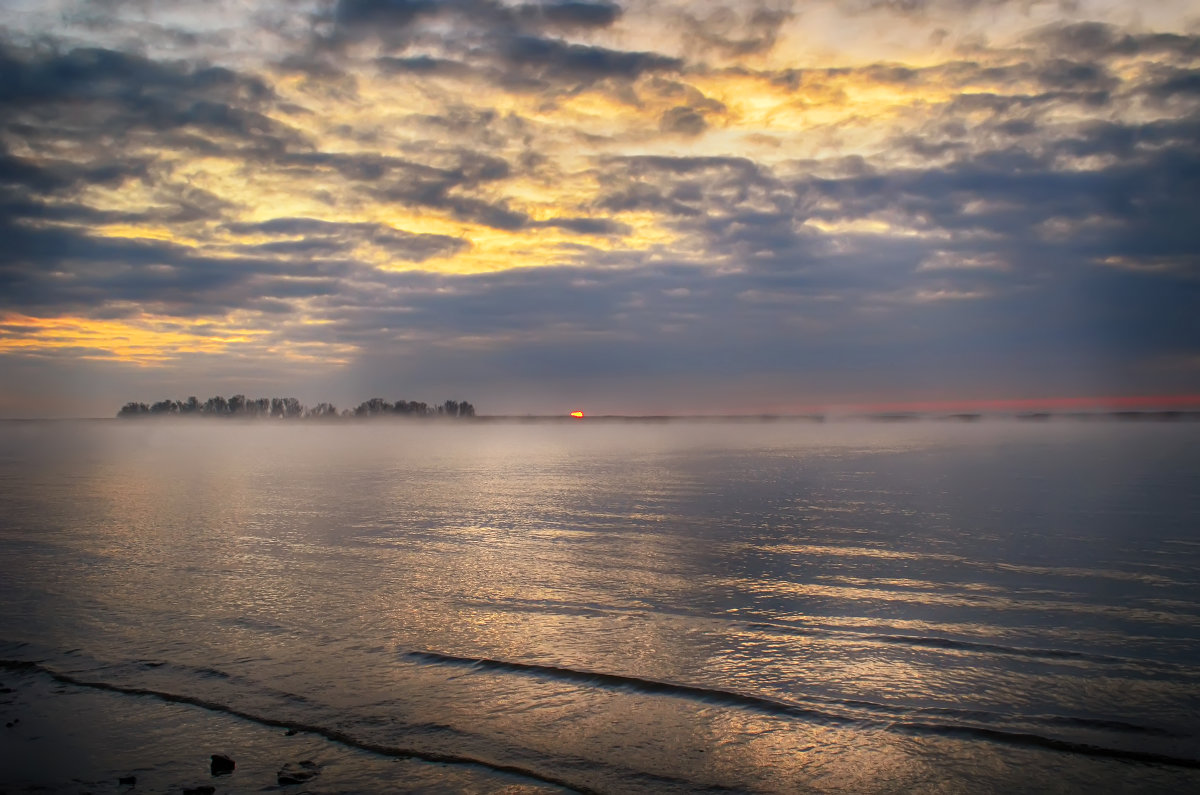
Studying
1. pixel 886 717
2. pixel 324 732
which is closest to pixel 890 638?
pixel 886 717

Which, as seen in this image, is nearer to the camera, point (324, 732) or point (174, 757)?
point (174, 757)

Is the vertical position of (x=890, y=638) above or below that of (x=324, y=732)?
above

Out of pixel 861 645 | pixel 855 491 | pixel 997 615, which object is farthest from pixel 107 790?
pixel 855 491

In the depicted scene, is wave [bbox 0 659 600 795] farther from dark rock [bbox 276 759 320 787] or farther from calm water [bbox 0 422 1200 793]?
dark rock [bbox 276 759 320 787]

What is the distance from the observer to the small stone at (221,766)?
9.50 meters

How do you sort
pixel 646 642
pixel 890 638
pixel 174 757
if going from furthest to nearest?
pixel 890 638
pixel 646 642
pixel 174 757

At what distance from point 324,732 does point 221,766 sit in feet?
4.92

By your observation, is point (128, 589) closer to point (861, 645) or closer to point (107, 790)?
point (107, 790)

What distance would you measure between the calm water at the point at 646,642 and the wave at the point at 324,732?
51mm

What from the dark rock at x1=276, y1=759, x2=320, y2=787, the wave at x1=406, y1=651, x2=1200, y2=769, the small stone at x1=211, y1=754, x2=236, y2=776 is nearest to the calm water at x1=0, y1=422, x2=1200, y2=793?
the wave at x1=406, y1=651, x2=1200, y2=769

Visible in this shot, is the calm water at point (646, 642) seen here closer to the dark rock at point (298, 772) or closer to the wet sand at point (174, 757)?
the wet sand at point (174, 757)

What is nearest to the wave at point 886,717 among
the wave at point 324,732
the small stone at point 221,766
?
the wave at point 324,732

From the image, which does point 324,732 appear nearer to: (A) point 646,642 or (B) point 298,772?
(B) point 298,772

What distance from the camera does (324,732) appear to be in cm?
1080
